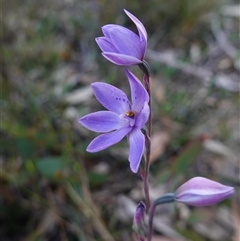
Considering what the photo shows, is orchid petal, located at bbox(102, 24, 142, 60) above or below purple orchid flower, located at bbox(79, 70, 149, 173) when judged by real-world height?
above

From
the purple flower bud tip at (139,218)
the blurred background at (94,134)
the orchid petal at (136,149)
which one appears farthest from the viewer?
the blurred background at (94,134)

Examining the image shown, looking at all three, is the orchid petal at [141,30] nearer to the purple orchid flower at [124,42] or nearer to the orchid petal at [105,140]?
the purple orchid flower at [124,42]

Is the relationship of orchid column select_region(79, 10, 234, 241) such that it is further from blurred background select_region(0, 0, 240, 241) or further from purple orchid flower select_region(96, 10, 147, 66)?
blurred background select_region(0, 0, 240, 241)

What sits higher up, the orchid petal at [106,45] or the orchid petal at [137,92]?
the orchid petal at [106,45]

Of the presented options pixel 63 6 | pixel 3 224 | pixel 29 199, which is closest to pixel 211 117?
pixel 29 199

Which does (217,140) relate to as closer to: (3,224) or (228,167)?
(228,167)

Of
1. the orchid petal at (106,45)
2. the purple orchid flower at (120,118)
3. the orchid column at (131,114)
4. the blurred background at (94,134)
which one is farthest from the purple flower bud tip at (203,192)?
the blurred background at (94,134)

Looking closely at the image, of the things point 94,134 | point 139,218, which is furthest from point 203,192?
point 94,134

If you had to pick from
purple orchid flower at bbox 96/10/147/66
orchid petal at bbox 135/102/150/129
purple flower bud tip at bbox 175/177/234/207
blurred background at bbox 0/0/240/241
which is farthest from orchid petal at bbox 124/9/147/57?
blurred background at bbox 0/0/240/241
